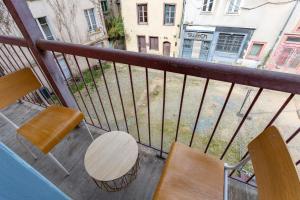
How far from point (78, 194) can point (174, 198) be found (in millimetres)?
916

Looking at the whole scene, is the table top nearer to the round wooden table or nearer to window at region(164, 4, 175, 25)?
the round wooden table

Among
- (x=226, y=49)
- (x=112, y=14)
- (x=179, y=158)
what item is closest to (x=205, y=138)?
(x=179, y=158)

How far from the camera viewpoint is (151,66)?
835 millimetres

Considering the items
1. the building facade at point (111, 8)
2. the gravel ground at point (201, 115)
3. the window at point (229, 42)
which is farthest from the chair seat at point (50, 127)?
the building facade at point (111, 8)

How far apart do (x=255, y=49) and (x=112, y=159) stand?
328 inches

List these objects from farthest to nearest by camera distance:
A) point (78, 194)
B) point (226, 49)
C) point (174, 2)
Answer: point (226, 49) → point (174, 2) → point (78, 194)

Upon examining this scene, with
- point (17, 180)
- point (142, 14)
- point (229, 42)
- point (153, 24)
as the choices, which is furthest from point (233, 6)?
point (17, 180)

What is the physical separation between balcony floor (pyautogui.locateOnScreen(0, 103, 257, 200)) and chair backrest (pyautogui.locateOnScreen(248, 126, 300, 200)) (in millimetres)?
704

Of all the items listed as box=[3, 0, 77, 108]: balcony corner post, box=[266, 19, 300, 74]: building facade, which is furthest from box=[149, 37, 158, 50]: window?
box=[3, 0, 77, 108]: balcony corner post

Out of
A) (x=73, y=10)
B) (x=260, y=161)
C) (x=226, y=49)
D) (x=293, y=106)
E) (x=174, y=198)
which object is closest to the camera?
(x=260, y=161)

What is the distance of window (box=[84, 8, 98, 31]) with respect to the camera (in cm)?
682

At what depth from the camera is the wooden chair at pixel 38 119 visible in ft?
3.78

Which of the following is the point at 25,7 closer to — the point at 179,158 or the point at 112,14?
the point at 179,158

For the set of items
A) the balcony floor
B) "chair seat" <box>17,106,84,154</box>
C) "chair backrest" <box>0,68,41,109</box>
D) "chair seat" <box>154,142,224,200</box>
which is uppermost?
"chair backrest" <box>0,68,41,109</box>
